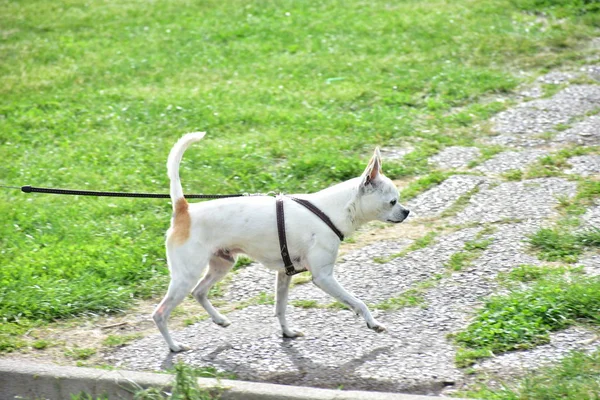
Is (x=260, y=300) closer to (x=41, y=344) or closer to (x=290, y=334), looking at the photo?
(x=290, y=334)

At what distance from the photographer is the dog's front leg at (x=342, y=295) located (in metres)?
5.62

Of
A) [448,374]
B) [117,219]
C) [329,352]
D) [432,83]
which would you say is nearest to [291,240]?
[329,352]

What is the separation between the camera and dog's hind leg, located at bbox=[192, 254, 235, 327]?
602cm

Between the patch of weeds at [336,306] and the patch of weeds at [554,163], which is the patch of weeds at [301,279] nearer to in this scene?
the patch of weeds at [336,306]

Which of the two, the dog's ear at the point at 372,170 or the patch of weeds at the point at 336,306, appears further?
the patch of weeds at the point at 336,306

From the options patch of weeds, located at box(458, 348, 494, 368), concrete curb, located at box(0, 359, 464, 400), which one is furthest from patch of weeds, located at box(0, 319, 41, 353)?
patch of weeds, located at box(458, 348, 494, 368)

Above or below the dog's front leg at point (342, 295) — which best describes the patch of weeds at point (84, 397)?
below

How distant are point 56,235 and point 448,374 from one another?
4.06 m

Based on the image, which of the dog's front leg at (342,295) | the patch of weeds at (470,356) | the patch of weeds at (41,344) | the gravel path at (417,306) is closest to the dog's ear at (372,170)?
the dog's front leg at (342,295)

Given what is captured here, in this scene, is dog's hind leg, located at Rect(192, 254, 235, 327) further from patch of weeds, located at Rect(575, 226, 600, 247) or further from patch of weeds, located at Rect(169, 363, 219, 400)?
patch of weeds, located at Rect(575, 226, 600, 247)

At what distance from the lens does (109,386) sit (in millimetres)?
5191

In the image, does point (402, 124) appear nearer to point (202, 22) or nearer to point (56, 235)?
point (56, 235)

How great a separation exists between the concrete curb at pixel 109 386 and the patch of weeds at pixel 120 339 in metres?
0.62

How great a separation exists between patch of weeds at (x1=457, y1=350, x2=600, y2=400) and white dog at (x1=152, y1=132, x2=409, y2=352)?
1.02m
